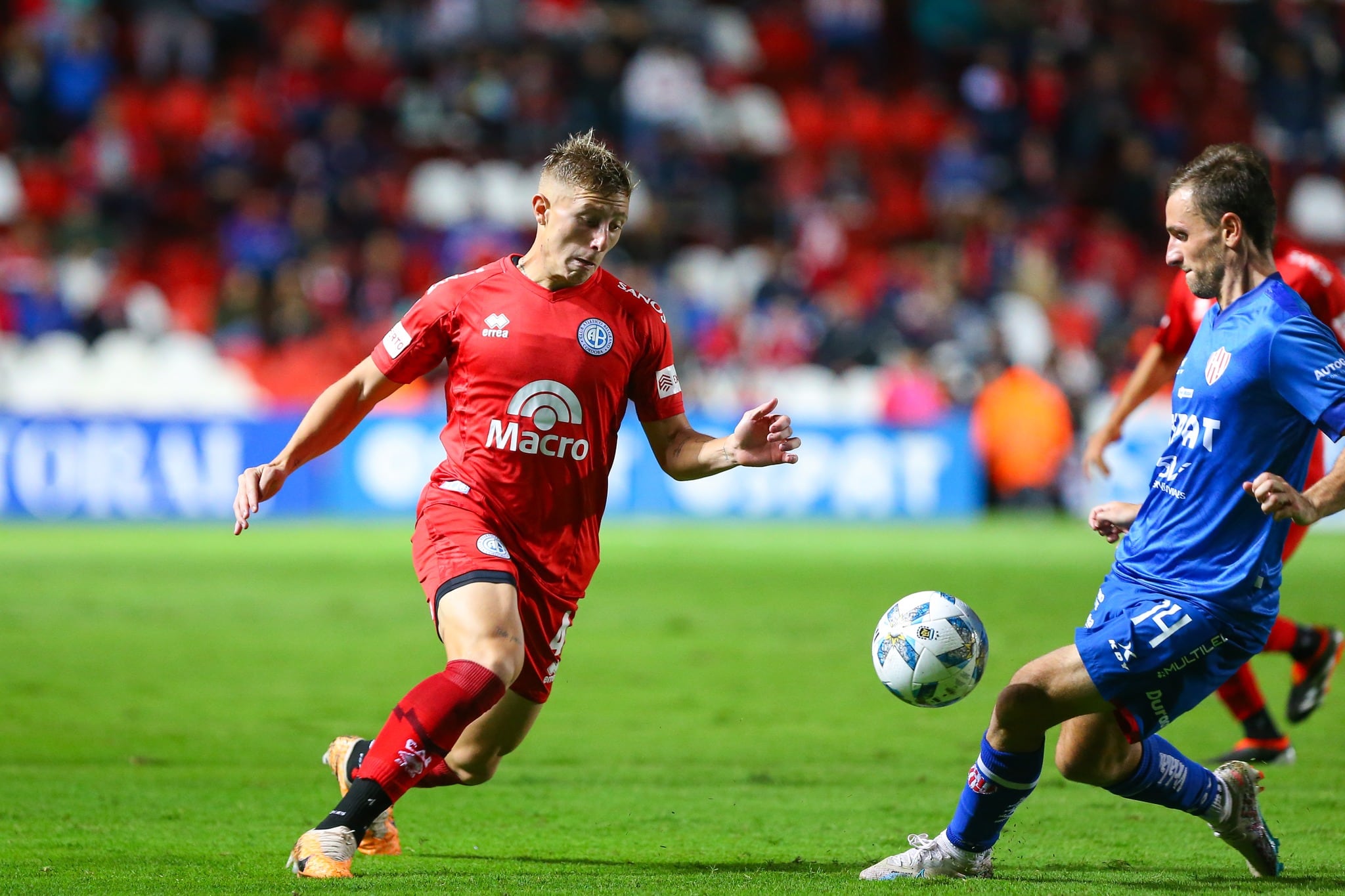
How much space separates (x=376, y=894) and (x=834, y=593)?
8764 millimetres

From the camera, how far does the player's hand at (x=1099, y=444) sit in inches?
269

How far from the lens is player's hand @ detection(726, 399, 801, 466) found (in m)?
5.30

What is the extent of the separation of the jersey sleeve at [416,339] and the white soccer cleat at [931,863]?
2.18 metres

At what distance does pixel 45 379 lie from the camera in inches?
736

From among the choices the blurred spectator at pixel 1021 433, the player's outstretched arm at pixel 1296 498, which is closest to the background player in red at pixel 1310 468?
the player's outstretched arm at pixel 1296 498

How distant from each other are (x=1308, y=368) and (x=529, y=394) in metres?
2.37

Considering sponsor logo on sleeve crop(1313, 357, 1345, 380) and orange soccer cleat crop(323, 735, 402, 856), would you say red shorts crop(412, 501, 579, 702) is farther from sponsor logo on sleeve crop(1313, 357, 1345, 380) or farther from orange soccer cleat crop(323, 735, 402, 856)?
sponsor logo on sleeve crop(1313, 357, 1345, 380)

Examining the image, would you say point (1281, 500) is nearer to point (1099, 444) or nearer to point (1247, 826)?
point (1247, 826)

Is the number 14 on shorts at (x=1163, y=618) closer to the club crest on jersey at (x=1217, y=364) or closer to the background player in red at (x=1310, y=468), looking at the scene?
the club crest on jersey at (x=1217, y=364)

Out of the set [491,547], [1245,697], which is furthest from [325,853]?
[1245,697]

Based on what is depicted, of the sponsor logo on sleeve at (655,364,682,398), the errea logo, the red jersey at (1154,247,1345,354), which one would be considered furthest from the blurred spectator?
the errea logo

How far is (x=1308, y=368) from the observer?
4.51 meters

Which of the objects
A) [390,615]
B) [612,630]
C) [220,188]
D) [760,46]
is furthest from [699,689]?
[760,46]

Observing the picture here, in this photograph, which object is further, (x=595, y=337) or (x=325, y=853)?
(x=595, y=337)
